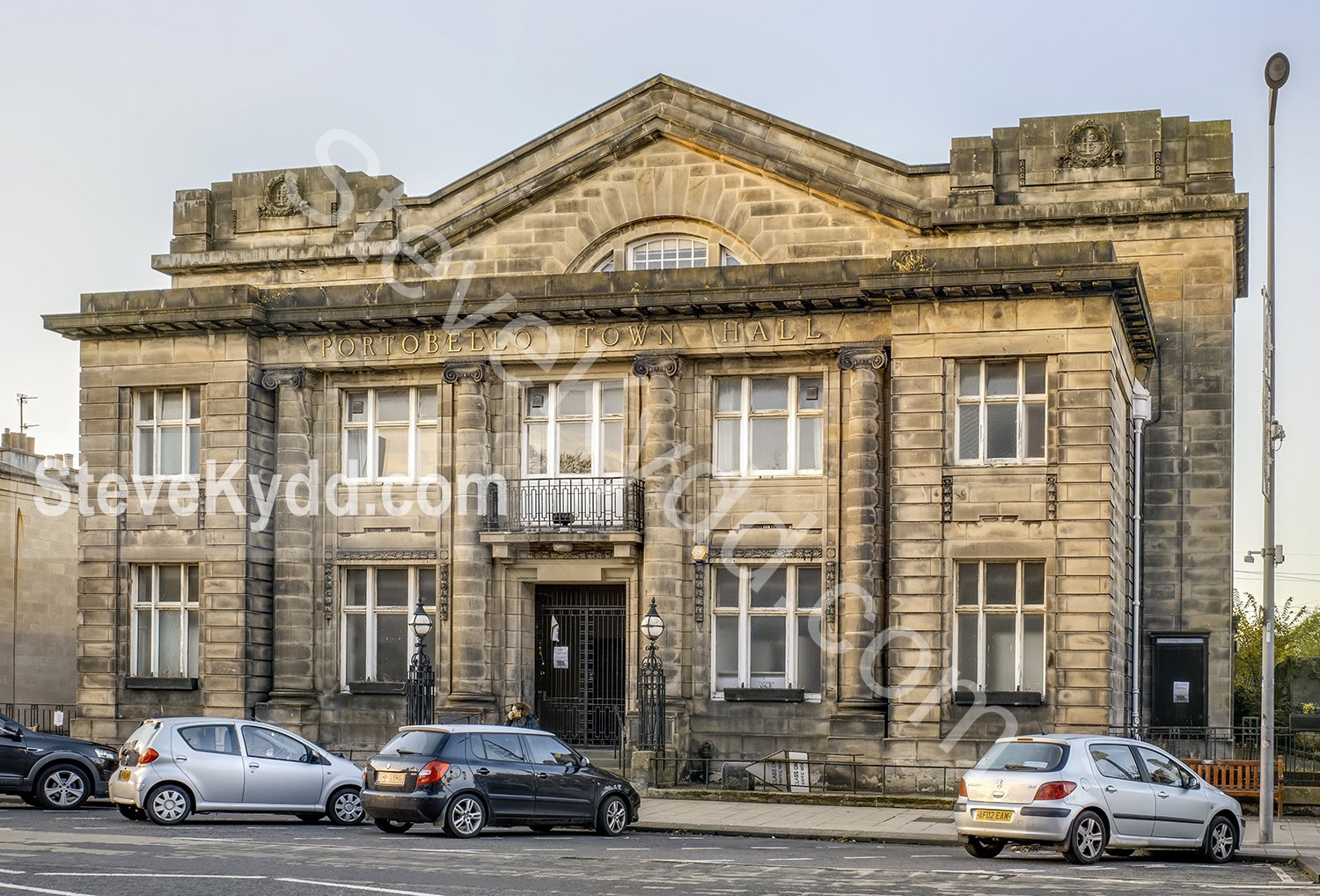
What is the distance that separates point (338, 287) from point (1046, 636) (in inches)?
593

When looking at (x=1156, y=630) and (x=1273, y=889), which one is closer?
(x=1273, y=889)

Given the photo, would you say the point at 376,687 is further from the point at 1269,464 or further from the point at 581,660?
the point at 1269,464

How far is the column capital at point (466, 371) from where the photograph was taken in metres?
33.1

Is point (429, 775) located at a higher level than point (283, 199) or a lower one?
lower

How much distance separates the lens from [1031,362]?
98.9ft

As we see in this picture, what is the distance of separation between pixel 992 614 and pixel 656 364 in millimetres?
7691

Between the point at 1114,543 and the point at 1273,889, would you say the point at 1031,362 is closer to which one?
the point at 1114,543

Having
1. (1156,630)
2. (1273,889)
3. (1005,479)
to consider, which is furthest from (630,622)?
(1273,889)

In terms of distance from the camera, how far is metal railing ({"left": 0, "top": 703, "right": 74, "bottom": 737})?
3738 cm

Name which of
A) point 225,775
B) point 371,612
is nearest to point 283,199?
point 371,612

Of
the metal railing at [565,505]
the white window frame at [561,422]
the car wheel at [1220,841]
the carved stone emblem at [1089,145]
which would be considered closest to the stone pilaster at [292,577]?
the metal railing at [565,505]

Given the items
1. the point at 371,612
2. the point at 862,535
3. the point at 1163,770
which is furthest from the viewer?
the point at 371,612

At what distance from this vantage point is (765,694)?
31.6m

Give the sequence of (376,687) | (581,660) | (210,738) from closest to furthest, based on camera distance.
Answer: (210,738) < (581,660) < (376,687)
